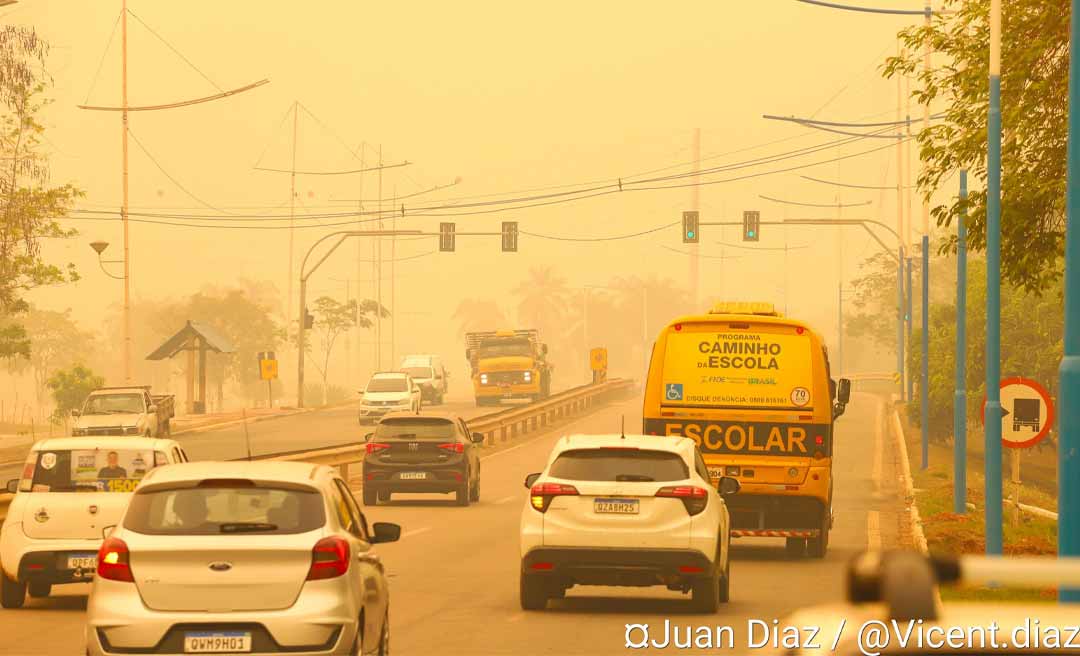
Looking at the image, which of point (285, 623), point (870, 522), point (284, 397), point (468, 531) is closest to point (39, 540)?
point (285, 623)

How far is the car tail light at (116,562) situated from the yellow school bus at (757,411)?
1374 cm

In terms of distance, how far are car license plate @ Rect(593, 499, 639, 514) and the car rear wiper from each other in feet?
19.4

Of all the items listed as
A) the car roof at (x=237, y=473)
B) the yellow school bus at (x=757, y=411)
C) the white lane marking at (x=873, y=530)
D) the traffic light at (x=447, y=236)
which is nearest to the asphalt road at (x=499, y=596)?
the white lane marking at (x=873, y=530)

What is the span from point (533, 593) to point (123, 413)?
34.1 m

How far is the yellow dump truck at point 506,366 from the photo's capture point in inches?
3110

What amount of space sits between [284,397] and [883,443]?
124 meters

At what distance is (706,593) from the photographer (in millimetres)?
16672

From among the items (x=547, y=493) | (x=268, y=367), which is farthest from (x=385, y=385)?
(x=547, y=493)

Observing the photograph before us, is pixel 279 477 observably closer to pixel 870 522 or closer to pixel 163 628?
pixel 163 628

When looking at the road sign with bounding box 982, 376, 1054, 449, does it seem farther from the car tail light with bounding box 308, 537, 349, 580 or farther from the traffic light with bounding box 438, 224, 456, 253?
the traffic light with bounding box 438, 224, 456, 253

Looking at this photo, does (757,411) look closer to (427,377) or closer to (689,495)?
(689,495)

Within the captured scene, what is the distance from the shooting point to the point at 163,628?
35.5 feet

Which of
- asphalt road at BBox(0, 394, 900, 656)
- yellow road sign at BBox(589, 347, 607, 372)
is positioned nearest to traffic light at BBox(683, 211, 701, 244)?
asphalt road at BBox(0, 394, 900, 656)

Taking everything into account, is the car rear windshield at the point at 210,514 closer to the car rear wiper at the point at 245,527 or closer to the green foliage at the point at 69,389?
the car rear wiper at the point at 245,527
